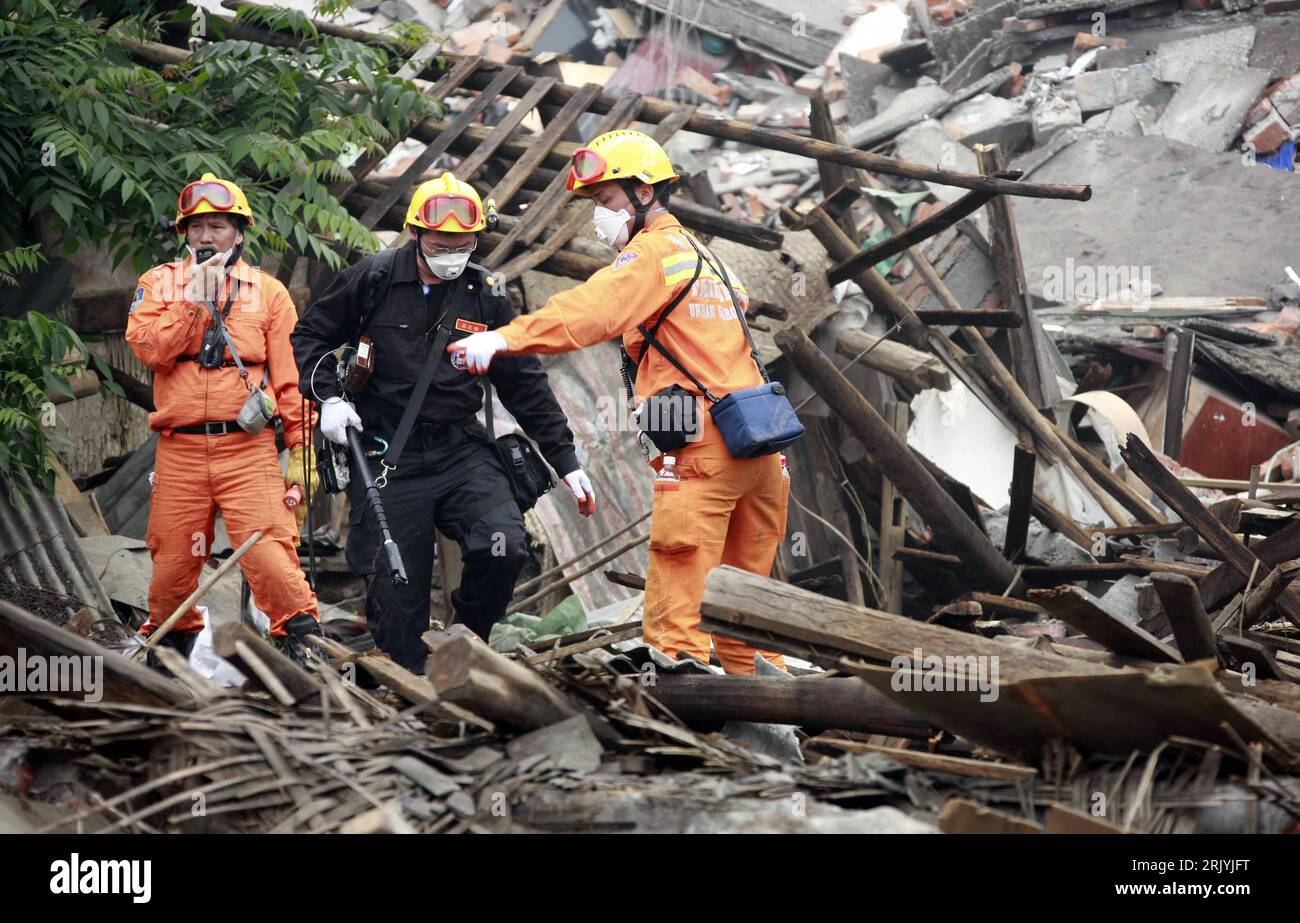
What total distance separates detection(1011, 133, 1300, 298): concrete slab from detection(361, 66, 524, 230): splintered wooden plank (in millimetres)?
6105

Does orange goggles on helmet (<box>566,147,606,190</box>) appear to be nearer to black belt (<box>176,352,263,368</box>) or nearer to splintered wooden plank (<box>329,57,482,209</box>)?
black belt (<box>176,352,263,368</box>)

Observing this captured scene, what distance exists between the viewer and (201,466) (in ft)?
20.2

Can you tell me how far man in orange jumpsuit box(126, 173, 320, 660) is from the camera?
6094mm

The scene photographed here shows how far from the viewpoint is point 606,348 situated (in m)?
8.50

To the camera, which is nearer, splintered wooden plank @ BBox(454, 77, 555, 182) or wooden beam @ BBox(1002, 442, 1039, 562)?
wooden beam @ BBox(1002, 442, 1039, 562)

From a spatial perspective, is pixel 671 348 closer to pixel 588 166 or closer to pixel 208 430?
pixel 588 166

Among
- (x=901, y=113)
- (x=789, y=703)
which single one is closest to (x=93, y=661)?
(x=789, y=703)

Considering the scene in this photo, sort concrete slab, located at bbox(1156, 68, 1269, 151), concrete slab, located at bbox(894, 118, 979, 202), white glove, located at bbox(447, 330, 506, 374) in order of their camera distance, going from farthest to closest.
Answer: concrete slab, located at bbox(894, 118, 979, 202)
concrete slab, located at bbox(1156, 68, 1269, 151)
white glove, located at bbox(447, 330, 506, 374)

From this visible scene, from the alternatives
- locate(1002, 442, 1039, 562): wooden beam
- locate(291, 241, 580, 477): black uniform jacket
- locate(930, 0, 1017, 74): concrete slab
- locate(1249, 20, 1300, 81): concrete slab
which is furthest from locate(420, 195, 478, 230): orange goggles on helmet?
locate(930, 0, 1017, 74): concrete slab

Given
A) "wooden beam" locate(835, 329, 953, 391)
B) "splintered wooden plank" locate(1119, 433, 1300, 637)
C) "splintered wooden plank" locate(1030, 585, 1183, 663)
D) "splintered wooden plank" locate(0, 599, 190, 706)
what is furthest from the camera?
"wooden beam" locate(835, 329, 953, 391)


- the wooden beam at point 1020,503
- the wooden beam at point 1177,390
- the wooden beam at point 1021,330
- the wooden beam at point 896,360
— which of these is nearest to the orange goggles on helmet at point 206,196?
the wooden beam at point 896,360

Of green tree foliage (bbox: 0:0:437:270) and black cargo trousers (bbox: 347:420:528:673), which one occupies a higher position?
green tree foliage (bbox: 0:0:437:270)

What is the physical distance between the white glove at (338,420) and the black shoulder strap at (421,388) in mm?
178
